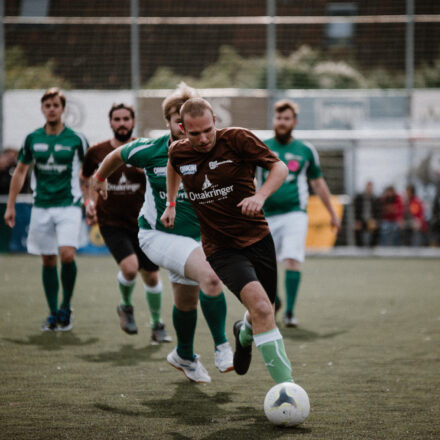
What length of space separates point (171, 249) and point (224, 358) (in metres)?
0.77

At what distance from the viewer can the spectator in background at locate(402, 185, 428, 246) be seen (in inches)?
711

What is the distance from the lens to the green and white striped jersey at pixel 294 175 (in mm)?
8328

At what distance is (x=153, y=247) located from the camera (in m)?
5.47

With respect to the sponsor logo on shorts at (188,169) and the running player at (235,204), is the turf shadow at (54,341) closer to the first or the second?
the running player at (235,204)

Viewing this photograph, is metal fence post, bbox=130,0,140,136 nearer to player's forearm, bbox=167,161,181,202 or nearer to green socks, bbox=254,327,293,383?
player's forearm, bbox=167,161,181,202

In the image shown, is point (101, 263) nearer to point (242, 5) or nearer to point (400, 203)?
point (400, 203)

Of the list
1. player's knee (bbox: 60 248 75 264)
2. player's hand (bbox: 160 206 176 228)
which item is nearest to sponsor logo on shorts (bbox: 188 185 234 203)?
player's hand (bbox: 160 206 176 228)

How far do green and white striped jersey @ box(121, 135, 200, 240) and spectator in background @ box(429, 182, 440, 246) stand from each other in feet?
43.7

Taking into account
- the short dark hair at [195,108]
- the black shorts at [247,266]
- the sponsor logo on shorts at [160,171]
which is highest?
the short dark hair at [195,108]

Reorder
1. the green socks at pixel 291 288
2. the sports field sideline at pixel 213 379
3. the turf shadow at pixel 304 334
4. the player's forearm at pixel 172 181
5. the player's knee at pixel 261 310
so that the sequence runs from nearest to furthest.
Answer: the sports field sideline at pixel 213 379
the player's knee at pixel 261 310
the player's forearm at pixel 172 181
the turf shadow at pixel 304 334
the green socks at pixel 291 288

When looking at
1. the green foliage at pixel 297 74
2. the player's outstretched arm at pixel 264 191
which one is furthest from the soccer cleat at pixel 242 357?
the green foliage at pixel 297 74

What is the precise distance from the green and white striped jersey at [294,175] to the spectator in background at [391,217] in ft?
33.0

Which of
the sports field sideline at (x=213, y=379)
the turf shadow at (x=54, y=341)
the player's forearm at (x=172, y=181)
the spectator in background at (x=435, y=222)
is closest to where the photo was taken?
the sports field sideline at (x=213, y=379)

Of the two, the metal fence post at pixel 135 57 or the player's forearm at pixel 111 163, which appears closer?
the player's forearm at pixel 111 163
